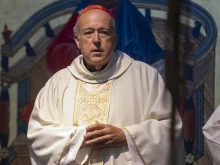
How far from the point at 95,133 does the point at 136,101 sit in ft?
1.44

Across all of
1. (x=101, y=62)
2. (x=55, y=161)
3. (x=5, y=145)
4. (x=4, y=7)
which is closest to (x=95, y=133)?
(x=55, y=161)

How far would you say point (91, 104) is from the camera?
4133 millimetres

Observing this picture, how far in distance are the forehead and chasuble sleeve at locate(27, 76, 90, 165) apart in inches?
18.8

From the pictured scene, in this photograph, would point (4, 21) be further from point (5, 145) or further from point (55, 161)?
point (55, 161)

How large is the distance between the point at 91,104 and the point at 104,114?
143 mm

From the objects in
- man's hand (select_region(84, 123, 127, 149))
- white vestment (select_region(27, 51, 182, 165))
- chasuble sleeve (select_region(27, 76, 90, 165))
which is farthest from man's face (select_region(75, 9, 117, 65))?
man's hand (select_region(84, 123, 127, 149))

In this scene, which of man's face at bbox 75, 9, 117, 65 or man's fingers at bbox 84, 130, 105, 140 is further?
man's face at bbox 75, 9, 117, 65

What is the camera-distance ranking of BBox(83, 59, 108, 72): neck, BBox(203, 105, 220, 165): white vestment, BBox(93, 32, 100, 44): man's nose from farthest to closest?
BBox(83, 59, 108, 72): neck < BBox(93, 32, 100, 44): man's nose < BBox(203, 105, 220, 165): white vestment

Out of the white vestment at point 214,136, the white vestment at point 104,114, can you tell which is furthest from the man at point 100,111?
the white vestment at point 214,136

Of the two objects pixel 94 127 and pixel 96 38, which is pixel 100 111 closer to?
pixel 94 127

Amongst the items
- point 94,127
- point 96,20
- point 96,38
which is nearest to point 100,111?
point 94,127

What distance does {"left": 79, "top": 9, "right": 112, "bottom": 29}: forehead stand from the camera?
4.20 m

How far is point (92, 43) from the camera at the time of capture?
4.16 m

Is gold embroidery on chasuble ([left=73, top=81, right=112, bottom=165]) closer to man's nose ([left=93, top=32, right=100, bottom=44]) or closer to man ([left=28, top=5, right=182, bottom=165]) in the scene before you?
man ([left=28, top=5, right=182, bottom=165])
